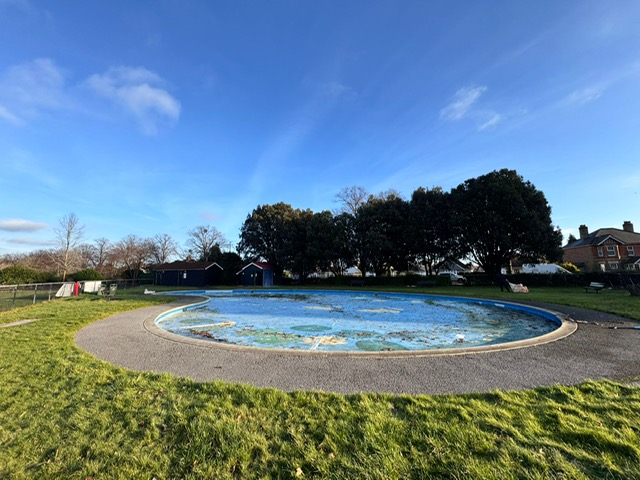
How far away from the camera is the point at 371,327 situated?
10.5 metres

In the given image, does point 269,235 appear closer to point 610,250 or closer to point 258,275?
point 258,275

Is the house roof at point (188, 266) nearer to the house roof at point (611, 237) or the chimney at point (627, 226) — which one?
the house roof at point (611, 237)

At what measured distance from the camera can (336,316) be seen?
12.8 meters

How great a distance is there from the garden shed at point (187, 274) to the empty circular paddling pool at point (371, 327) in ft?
73.7

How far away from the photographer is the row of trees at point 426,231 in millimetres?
26625

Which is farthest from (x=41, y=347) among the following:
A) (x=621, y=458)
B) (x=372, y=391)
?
(x=621, y=458)

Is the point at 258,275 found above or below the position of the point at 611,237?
below

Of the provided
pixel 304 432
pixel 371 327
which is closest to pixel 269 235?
pixel 371 327

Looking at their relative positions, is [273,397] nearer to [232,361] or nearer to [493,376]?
[232,361]

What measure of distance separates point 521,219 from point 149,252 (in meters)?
55.4

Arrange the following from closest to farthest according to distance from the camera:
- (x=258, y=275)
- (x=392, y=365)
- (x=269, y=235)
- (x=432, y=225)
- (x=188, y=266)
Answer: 1. (x=392, y=365)
2. (x=432, y=225)
3. (x=258, y=275)
4. (x=188, y=266)
5. (x=269, y=235)

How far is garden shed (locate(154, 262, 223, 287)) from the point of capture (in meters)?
36.5

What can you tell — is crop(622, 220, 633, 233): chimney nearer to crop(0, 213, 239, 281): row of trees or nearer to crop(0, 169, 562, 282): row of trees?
crop(0, 169, 562, 282): row of trees

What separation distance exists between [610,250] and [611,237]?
5.74ft
